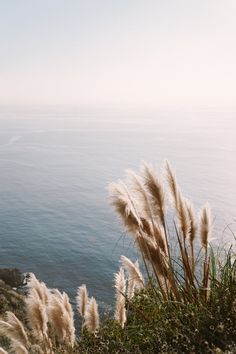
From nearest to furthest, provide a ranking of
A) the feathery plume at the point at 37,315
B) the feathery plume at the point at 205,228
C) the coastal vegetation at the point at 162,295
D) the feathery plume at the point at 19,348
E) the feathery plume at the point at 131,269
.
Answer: the coastal vegetation at the point at 162,295 < the feathery plume at the point at 205,228 < the feathery plume at the point at 131,269 < the feathery plume at the point at 19,348 < the feathery plume at the point at 37,315

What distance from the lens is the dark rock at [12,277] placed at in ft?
124

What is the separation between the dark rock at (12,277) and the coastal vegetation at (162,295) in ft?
110

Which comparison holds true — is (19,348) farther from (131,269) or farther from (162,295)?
(162,295)

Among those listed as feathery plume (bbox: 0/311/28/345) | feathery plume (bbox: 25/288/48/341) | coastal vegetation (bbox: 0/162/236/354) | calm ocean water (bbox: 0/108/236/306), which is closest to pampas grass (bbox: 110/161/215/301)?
coastal vegetation (bbox: 0/162/236/354)

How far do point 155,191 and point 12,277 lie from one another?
3625cm

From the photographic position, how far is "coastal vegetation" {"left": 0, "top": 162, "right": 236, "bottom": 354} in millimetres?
3503

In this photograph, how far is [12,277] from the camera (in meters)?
38.1

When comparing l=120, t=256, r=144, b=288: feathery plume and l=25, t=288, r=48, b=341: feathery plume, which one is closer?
l=120, t=256, r=144, b=288: feathery plume

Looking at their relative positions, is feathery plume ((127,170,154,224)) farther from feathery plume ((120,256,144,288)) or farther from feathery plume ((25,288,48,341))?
feathery plume ((25,288,48,341))

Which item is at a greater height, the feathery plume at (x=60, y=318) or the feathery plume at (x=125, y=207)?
the feathery plume at (x=125, y=207)

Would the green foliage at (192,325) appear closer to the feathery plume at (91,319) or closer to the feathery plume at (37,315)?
the feathery plume at (37,315)


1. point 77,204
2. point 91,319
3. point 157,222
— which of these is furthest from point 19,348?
point 77,204

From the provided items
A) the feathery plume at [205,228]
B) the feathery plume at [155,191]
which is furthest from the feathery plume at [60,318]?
the feathery plume at [205,228]

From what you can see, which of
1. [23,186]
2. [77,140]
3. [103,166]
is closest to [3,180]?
[23,186]
